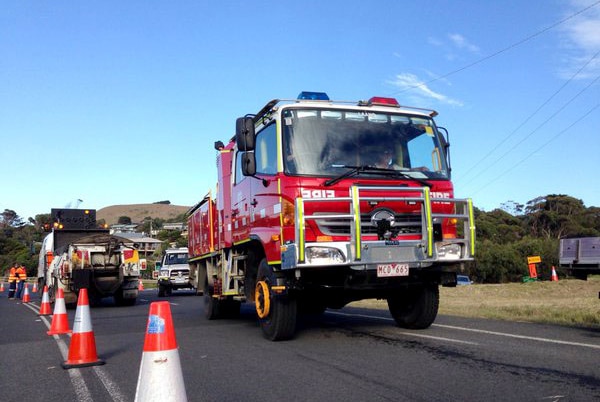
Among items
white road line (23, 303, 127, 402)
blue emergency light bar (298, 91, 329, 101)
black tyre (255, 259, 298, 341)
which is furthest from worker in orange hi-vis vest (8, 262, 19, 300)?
blue emergency light bar (298, 91, 329, 101)

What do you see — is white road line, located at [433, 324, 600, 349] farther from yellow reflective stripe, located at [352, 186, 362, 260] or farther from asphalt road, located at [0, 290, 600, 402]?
yellow reflective stripe, located at [352, 186, 362, 260]

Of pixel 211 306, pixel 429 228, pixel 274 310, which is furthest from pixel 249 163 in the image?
pixel 211 306

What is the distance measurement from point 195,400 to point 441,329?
196 inches

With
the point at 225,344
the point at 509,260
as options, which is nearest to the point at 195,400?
the point at 225,344

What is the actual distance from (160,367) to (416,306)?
616cm

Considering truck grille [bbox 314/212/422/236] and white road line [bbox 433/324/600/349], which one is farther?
truck grille [bbox 314/212/422/236]

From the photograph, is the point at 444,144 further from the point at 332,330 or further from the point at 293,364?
the point at 293,364

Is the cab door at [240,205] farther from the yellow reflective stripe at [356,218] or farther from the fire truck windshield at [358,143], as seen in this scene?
the yellow reflective stripe at [356,218]

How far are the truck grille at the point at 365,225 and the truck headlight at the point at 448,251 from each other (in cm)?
36

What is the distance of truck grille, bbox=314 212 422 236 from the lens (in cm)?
740

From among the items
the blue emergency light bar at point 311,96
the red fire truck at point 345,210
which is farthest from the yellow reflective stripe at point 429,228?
the blue emergency light bar at point 311,96

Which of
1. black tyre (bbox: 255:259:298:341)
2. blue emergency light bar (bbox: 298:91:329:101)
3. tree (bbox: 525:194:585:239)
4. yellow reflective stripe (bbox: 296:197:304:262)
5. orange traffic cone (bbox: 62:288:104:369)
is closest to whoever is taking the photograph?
orange traffic cone (bbox: 62:288:104:369)

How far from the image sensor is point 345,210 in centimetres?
751

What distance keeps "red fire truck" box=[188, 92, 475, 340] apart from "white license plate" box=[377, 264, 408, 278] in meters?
0.01
